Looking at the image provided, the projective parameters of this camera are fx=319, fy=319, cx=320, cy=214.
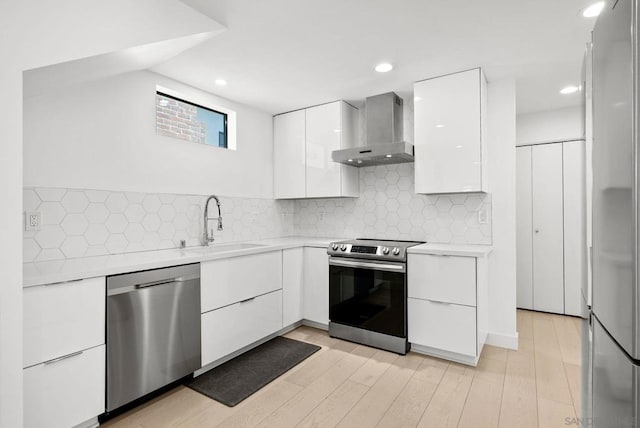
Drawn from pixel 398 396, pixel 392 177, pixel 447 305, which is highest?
pixel 392 177

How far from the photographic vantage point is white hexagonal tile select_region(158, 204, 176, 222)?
273cm

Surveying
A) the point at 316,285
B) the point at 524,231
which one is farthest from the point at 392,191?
the point at 524,231

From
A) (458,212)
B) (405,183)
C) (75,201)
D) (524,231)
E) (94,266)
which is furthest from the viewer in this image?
(524,231)

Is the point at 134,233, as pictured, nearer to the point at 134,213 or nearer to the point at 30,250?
the point at 134,213

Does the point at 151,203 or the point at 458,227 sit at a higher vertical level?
the point at 151,203

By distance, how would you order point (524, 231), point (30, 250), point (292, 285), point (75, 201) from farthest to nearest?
point (524, 231)
point (292, 285)
point (75, 201)
point (30, 250)

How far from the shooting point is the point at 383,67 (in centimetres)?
267

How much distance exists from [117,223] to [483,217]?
10.3ft

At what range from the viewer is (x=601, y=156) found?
0.98 m

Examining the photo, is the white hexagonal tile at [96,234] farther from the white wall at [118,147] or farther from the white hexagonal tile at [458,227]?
the white hexagonal tile at [458,227]

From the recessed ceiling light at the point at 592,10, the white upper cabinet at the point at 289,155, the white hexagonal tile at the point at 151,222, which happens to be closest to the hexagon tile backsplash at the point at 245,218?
the white hexagonal tile at the point at 151,222

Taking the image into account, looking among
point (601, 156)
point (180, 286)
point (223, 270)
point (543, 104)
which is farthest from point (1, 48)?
point (543, 104)

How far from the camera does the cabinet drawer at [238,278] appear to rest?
2.38 metres

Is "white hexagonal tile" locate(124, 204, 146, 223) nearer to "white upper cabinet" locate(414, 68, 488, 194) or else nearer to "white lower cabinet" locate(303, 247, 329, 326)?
"white lower cabinet" locate(303, 247, 329, 326)
